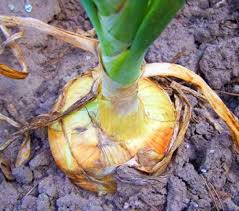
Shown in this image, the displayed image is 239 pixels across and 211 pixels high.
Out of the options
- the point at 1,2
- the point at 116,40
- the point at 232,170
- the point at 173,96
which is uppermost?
the point at 116,40

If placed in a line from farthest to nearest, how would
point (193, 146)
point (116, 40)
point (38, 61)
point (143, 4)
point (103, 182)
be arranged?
point (38, 61) < point (193, 146) < point (103, 182) < point (116, 40) < point (143, 4)

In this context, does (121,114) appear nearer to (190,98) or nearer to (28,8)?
(190,98)

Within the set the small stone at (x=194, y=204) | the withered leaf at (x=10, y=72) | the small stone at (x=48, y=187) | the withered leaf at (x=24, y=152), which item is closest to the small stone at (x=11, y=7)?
the withered leaf at (x=10, y=72)

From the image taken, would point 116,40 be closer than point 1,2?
Yes

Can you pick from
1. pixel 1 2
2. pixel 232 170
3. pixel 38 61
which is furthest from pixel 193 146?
pixel 1 2

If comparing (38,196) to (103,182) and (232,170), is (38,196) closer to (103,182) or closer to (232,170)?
(103,182)

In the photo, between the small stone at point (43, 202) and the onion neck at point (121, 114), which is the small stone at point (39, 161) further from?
the onion neck at point (121, 114)

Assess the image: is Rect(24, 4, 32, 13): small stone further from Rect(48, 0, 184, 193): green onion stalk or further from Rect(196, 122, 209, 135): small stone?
Rect(196, 122, 209, 135): small stone
